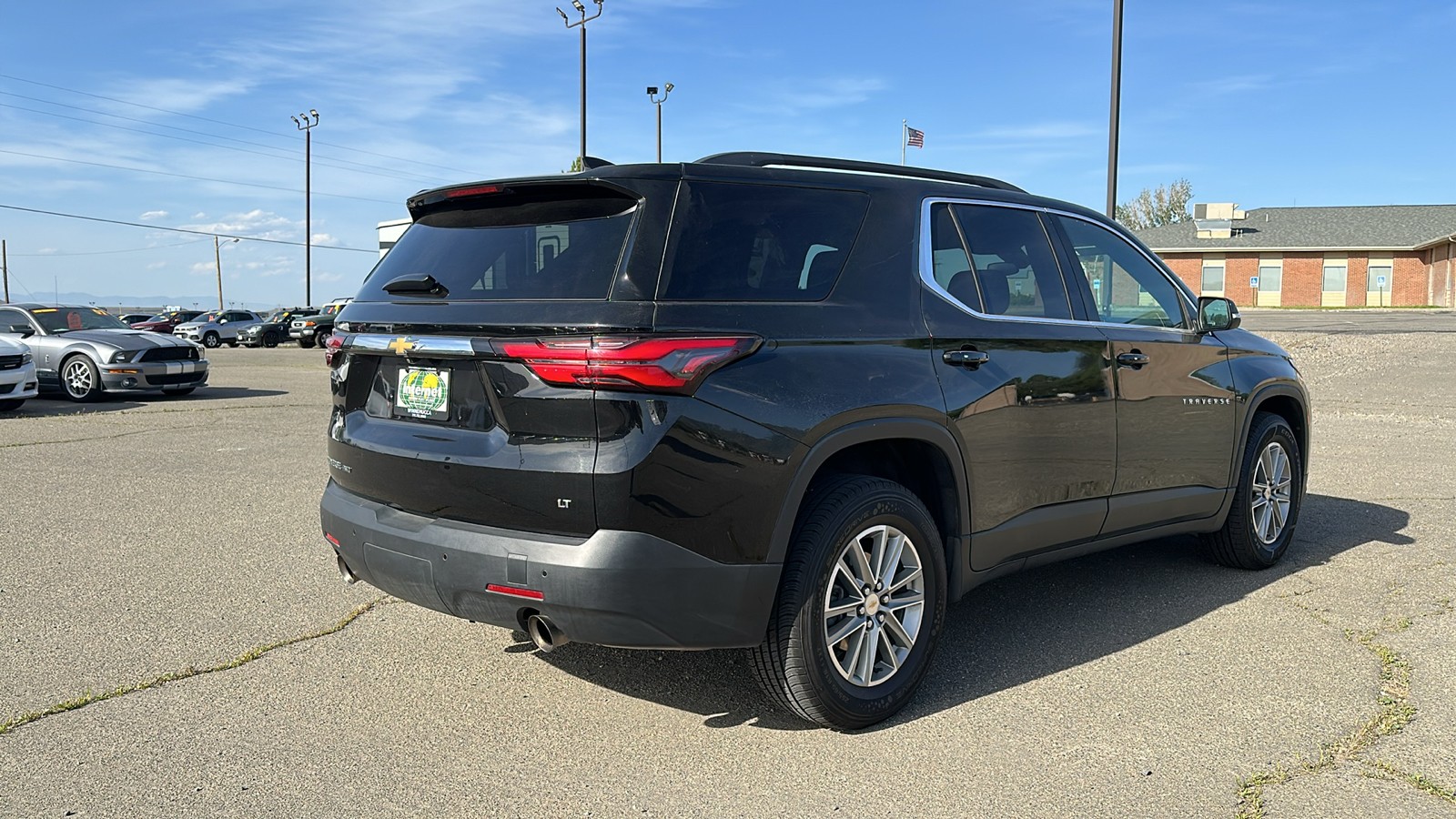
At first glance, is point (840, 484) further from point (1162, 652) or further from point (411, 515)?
point (1162, 652)

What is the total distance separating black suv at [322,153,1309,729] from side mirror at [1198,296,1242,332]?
0.92 m

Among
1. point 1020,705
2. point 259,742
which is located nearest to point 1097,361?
point 1020,705

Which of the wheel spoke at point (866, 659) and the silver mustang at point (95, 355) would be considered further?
the silver mustang at point (95, 355)

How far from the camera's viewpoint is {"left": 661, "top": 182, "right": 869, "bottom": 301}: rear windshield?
350 cm

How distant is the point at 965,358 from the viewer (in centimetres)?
416

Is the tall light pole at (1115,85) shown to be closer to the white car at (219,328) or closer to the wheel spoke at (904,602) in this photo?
the wheel spoke at (904,602)

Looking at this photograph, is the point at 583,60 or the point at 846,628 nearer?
the point at 846,628

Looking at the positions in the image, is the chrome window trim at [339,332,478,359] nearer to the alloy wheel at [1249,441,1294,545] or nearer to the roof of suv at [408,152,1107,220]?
the roof of suv at [408,152,1107,220]

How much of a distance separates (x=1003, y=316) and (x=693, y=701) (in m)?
1.88

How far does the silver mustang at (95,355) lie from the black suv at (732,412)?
13.2 m

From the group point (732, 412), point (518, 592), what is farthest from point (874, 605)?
point (518, 592)

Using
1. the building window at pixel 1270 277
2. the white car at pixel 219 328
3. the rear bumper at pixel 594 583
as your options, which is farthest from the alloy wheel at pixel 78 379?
the building window at pixel 1270 277

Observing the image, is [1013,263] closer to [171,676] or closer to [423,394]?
[423,394]

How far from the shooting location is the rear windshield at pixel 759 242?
3498 mm
